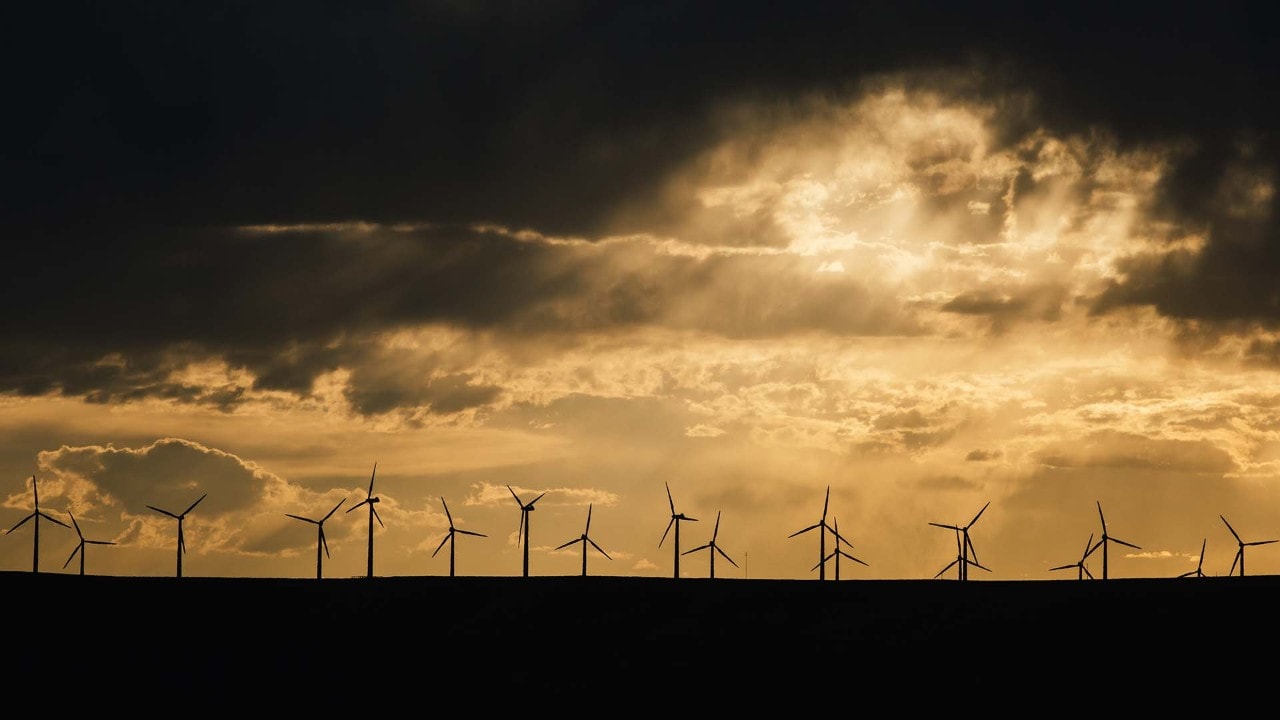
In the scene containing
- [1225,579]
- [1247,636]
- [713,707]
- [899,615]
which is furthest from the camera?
[1225,579]

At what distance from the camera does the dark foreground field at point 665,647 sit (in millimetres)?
150875

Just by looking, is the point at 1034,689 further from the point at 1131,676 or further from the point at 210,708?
the point at 210,708

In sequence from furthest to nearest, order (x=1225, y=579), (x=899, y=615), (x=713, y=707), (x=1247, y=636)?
(x=1225, y=579), (x=899, y=615), (x=1247, y=636), (x=713, y=707)

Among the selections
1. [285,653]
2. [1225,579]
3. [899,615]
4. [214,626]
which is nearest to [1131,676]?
[899,615]

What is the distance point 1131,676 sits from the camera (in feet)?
498

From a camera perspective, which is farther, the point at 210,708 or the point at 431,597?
the point at 431,597

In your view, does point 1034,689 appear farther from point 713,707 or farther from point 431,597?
point 431,597

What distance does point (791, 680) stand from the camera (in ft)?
507

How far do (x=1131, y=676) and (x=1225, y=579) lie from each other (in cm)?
4667

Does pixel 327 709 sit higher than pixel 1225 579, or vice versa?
pixel 1225 579

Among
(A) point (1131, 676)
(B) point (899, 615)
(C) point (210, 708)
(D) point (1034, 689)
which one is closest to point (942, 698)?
(D) point (1034, 689)

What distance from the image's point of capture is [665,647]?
168750 mm

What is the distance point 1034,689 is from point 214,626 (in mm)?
94043

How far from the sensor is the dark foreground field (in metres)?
151
